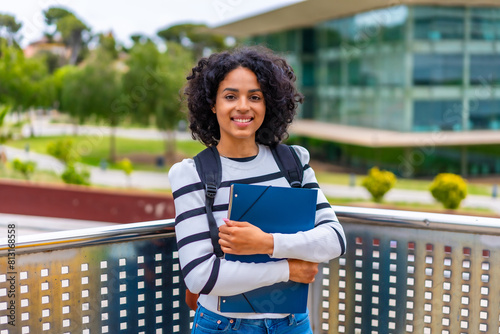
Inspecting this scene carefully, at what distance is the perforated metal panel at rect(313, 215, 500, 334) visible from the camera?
8.63ft

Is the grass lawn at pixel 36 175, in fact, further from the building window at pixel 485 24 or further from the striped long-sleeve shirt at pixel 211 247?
the striped long-sleeve shirt at pixel 211 247

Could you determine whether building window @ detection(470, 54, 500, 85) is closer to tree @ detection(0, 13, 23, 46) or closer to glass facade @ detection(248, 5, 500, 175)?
glass facade @ detection(248, 5, 500, 175)

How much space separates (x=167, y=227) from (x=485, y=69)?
76.4 ft

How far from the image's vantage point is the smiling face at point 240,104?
2238mm

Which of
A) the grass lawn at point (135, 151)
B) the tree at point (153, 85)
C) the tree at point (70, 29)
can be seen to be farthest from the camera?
the tree at point (70, 29)

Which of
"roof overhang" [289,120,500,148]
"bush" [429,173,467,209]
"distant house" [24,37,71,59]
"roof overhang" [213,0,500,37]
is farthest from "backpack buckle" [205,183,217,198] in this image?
"distant house" [24,37,71,59]

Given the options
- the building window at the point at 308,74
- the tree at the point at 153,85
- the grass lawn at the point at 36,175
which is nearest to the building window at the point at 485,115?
the building window at the point at 308,74

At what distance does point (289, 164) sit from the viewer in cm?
234

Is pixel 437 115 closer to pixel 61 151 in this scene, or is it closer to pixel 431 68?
pixel 431 68

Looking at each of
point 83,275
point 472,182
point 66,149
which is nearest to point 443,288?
point 83,275

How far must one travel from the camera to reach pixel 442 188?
1462 cm

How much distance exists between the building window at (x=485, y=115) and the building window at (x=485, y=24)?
2678 mm

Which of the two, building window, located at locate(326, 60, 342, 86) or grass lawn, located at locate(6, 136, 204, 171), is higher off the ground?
building window, located at locate(326, 60, 342, 86)

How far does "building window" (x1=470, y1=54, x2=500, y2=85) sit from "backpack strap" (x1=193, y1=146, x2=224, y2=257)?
2303cm
